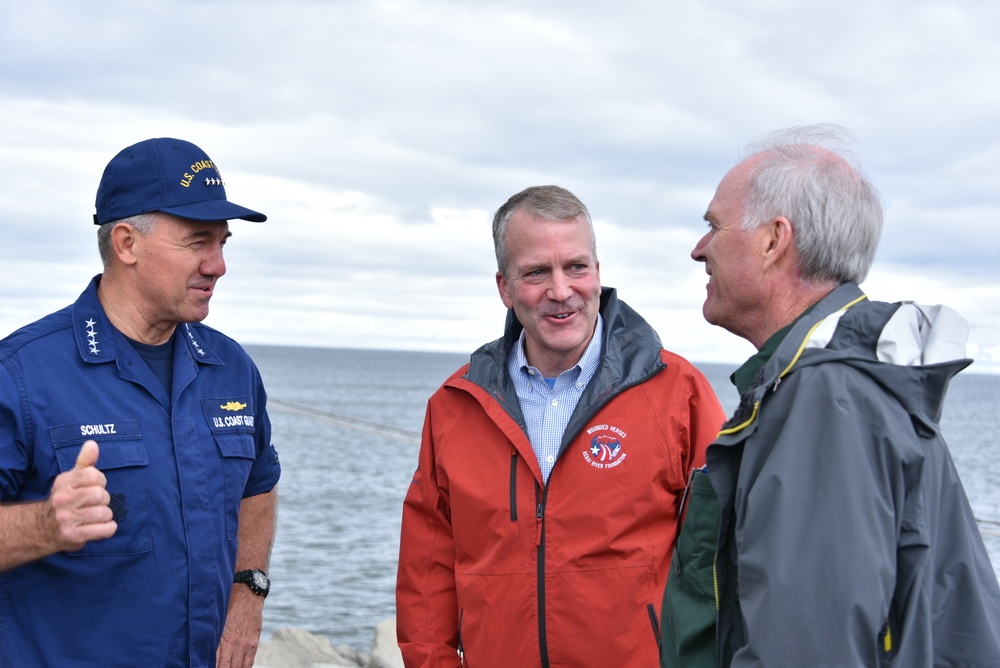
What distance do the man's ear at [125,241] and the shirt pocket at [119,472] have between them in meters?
0.53

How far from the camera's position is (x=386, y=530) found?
21625mm

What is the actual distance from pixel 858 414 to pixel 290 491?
25.8 metres

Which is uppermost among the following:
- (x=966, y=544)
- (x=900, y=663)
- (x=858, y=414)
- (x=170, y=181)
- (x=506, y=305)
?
(x=170, y=181)

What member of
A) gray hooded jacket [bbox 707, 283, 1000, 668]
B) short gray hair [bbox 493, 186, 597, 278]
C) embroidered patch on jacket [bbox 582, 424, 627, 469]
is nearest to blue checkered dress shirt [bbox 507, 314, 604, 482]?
embroidered patch on jacket [bbox 582, 424, 627, 469]

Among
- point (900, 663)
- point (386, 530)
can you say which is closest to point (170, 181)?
point (900, 663)

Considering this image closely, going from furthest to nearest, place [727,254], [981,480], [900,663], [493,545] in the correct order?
1. [981,480]
2. [493,545]
3. [727,254]
4. [900,663]

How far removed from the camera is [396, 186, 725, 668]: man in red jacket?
3.08m

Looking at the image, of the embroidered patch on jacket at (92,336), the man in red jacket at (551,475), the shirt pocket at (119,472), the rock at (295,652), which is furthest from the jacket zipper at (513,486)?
the rock at (295,652)

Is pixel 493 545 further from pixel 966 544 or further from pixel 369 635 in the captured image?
pixel 369 635

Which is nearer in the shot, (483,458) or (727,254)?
(727,254)

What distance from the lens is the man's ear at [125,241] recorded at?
10.5 feet

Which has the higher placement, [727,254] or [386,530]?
[727,254]

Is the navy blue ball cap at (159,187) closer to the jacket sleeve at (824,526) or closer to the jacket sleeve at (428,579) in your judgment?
the jacket sleeve at (428,579)

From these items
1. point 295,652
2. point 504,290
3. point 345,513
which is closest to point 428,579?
point 504,290
